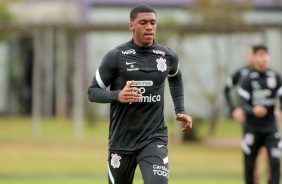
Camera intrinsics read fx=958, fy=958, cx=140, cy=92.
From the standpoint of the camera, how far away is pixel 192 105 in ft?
125

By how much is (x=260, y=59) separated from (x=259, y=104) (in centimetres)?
71

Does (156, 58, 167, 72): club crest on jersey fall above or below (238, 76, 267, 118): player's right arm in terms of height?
above

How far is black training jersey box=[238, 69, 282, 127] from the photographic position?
15.2m

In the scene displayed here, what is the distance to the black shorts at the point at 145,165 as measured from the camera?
33.0 ft

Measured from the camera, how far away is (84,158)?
24.9 meters

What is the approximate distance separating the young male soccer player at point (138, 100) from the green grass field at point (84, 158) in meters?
8.54

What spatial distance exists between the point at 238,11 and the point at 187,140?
27.0ft

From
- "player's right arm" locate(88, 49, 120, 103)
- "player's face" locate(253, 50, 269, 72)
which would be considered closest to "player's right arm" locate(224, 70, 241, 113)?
"player's face" locate(253, 50, 269, 72)

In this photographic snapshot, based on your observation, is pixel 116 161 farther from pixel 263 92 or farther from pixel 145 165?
pixel 263 92

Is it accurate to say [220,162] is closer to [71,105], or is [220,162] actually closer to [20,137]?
[20,137]

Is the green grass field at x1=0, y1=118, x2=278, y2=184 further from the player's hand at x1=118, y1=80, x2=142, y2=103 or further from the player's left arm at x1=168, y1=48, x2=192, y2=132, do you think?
the player's hand at x1=118, y1=80, x2=142, y2=103

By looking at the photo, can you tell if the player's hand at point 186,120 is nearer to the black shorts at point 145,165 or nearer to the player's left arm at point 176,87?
the player's left arm at point 176,87

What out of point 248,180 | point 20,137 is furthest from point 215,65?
point 248,180

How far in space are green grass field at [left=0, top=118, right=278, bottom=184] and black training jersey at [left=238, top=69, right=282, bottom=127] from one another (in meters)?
4.31
